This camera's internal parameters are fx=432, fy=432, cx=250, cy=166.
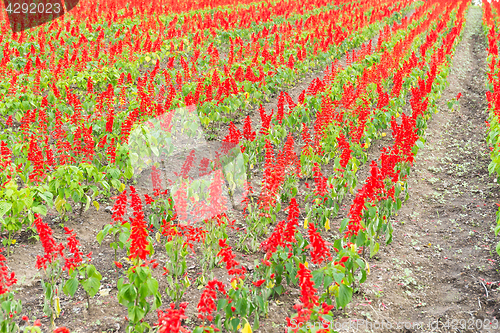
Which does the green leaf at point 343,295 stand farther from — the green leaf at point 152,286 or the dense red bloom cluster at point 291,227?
the green leaf at point 152,286

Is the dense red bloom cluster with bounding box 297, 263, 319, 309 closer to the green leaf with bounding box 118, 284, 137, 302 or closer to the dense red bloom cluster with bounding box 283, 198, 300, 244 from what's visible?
the dense red bloom cluster with bounding box 283, 198, 300, 244

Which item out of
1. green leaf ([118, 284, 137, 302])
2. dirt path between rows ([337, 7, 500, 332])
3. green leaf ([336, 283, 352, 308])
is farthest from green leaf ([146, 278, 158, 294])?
dirt path between rows ([337, 7, 500, 332])

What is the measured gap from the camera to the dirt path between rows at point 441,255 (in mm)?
4516

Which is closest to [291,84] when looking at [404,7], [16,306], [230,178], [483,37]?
[230,178]

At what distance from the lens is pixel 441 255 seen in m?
5.80

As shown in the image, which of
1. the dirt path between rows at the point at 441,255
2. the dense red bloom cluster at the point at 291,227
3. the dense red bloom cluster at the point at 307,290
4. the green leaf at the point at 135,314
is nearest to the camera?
the dense red bloom cluster at the point at 307,290

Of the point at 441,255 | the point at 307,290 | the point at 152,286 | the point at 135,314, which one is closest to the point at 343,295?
the point at 307,290

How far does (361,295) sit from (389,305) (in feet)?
1.02

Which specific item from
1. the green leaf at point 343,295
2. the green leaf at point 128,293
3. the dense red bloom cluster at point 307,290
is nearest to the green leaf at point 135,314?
the green leaf at point 128,293

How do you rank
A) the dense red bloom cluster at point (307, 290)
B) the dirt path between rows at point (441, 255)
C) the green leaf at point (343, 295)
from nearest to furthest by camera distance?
the dense red bloom cluster at point (307, 290) < the green leaf at point (343, 295) < the dirt path between rows at point (441, 255)

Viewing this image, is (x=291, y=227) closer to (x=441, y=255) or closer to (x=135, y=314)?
(x=135, y=314)

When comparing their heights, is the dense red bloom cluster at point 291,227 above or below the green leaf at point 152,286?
above

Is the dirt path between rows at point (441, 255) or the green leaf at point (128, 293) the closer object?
the green leaf at point (128, 293)

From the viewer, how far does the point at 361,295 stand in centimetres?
484
